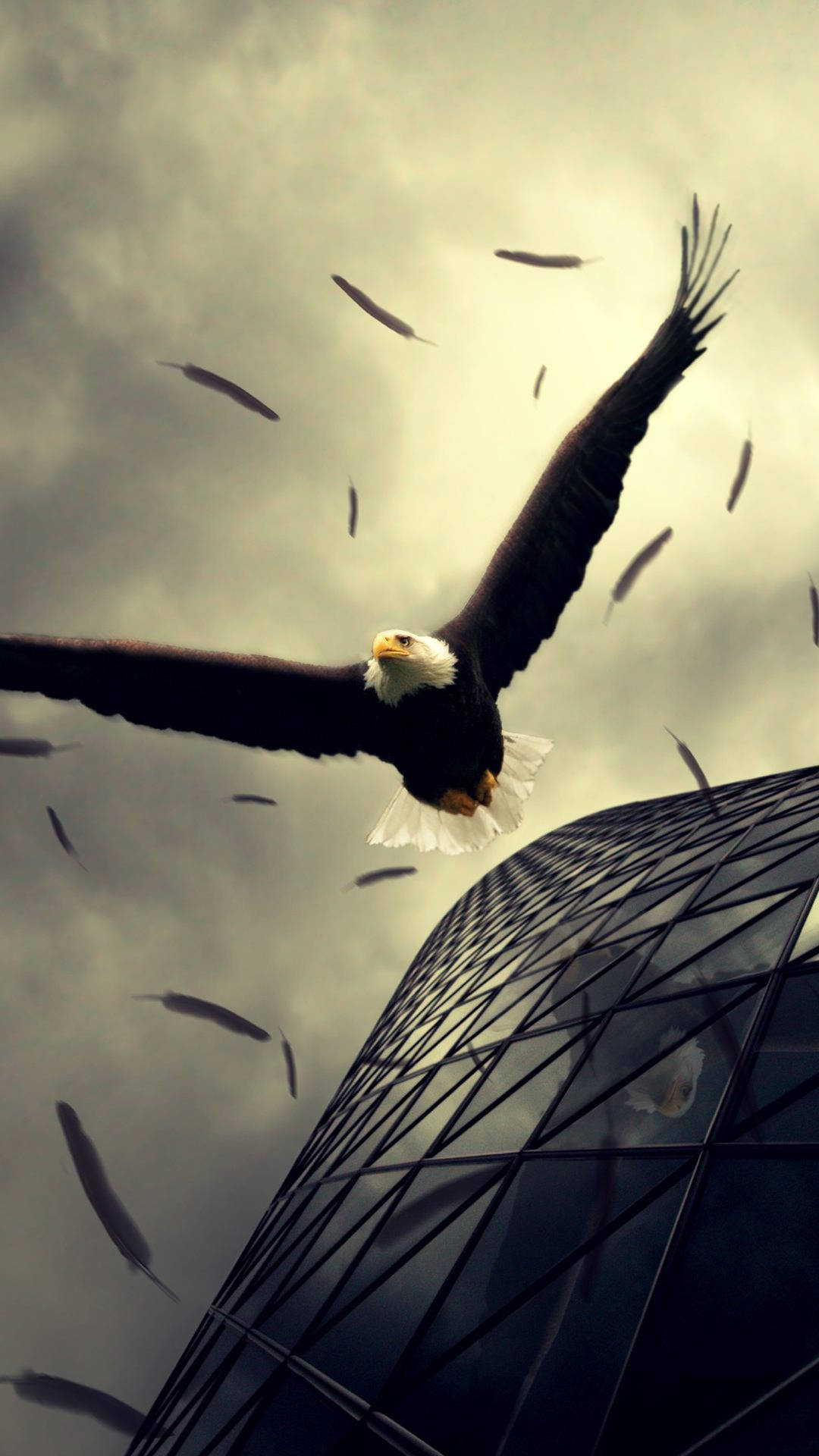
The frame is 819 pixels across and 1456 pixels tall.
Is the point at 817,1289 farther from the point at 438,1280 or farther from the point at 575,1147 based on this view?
the point at 438,1280

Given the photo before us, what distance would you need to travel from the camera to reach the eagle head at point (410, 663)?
9.38m

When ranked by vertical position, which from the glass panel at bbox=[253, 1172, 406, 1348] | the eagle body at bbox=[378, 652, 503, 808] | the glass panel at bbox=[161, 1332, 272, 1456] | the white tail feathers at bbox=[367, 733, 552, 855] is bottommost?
the glass panel at bbox=[161, 1332, 272, 1456]

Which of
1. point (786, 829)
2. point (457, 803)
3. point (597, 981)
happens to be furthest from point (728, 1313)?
point (786, 829)

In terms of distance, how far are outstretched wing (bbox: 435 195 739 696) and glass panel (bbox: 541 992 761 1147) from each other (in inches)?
179

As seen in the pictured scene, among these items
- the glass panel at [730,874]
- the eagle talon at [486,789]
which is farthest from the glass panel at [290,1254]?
the glass panel at [730,874]

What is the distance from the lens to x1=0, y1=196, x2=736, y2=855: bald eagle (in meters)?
9.31

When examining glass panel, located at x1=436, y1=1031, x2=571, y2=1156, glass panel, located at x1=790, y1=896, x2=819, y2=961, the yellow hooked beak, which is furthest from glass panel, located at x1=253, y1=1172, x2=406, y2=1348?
the yellow hooked beak

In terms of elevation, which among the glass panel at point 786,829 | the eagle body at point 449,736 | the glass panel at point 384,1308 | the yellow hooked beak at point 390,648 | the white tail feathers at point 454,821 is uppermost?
the glass panel at point 786,829

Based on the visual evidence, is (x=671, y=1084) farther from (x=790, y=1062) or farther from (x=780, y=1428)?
(x=780, y=1428)

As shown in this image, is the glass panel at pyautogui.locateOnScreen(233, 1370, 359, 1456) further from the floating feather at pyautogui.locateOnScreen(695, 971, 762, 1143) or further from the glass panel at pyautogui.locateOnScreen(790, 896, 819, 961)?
the glass panel at pyautogui.locateOnScreen(790, 896, 819, 961)

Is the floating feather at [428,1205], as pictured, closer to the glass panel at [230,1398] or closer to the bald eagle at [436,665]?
the glass panel at [230,1398]

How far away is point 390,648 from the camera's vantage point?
9.33m

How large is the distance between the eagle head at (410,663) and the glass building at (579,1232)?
4482 mm

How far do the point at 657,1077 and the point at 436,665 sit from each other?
474 cm
